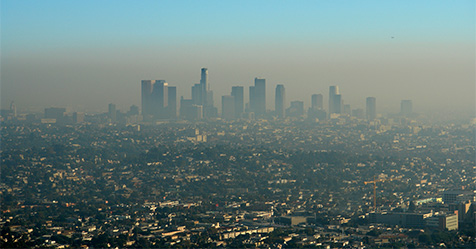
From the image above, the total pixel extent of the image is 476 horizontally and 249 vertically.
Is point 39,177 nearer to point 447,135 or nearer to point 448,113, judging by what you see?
point 447,135

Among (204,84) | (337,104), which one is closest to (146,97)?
(204,84)

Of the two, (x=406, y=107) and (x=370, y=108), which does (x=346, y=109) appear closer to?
(x=370, y=108)

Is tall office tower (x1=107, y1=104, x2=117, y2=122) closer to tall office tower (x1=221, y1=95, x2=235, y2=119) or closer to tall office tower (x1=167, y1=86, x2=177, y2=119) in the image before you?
tall office tower (x1=167, y1=86, x2=177, y2=119)

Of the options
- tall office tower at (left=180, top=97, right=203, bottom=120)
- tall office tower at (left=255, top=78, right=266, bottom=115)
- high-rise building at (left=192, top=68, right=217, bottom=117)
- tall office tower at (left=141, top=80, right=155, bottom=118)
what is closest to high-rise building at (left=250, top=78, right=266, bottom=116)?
tall office tower at (left=255, top=78, right=266, bottom=115)

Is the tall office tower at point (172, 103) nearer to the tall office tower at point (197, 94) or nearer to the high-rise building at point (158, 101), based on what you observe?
the high-rise building at point (158, 101)

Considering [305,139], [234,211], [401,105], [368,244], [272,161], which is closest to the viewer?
[368,244]

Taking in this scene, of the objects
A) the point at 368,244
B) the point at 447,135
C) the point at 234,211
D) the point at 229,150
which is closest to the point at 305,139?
the point at 447,135
